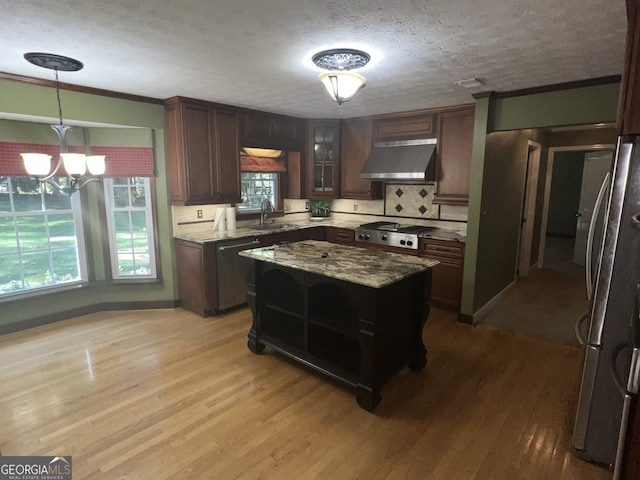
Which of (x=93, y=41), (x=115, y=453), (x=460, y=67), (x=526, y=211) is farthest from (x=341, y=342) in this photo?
(x=526, y=211)

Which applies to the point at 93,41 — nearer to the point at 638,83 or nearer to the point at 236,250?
the point at 236,250

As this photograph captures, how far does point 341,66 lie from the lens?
2.44 metres

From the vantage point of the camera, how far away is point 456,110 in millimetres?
3906

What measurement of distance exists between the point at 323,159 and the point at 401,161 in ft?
4.01

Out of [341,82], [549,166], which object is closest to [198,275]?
[341,82]

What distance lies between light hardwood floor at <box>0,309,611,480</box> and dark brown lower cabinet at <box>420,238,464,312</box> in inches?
26.8

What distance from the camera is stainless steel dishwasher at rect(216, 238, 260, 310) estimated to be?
152 inches

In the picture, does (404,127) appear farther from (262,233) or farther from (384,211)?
(262,233)

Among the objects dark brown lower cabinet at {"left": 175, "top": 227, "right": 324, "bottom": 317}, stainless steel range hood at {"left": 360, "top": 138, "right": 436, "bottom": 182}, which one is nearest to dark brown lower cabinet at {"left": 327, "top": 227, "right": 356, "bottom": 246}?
stainless steel range hood at {"left": 360, "top": 138, "right": 436, "bottom": 182}

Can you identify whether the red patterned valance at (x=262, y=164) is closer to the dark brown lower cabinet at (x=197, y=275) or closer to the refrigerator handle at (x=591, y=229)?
the dark brown lower cabinet at (x=197, y=275)

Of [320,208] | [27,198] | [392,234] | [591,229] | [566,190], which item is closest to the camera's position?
[591,229]

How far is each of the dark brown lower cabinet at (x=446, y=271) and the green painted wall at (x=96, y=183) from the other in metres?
3.01

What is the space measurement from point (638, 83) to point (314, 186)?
386cm

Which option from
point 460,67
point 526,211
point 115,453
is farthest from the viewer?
point 526,211
